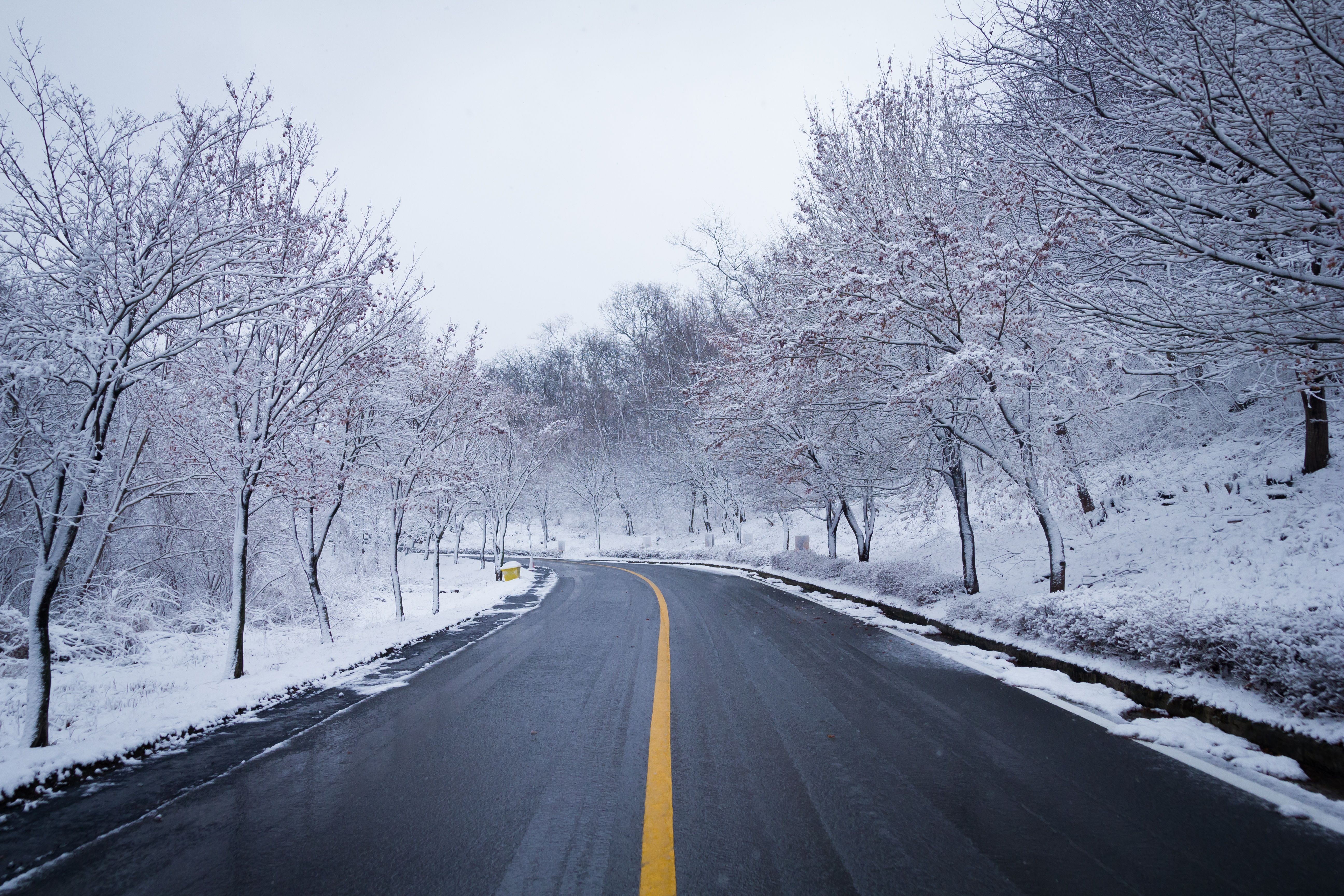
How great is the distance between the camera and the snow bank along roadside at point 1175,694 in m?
3.78

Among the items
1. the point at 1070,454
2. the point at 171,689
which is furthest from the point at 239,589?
the point at 1070,454

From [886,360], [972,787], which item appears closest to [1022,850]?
[972,787]

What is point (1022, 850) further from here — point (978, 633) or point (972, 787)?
point (978, 633)

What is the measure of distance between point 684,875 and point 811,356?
7.94 m

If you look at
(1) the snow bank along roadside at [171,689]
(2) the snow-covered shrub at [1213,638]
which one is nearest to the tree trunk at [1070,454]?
(2) the snow-covered shrub at [1213,638]

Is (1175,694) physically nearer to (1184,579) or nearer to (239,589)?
(1184,579)

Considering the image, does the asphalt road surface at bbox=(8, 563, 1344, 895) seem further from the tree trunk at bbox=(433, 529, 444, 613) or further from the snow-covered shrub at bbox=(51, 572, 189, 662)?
the tree trunk at bbox=(433, 529, 444, 613)

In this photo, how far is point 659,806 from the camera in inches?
134

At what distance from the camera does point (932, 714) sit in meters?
4.98

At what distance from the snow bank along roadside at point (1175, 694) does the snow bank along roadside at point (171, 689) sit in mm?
7374

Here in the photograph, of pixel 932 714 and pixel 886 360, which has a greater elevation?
pixel 886 360

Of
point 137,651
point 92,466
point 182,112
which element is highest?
point 182,112

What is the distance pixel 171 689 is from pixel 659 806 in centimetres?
754

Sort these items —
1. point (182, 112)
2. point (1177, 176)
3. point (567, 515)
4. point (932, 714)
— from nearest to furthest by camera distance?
point (932, 714) < point (1177, 176) < point (182, 112) < point (567, 515)
